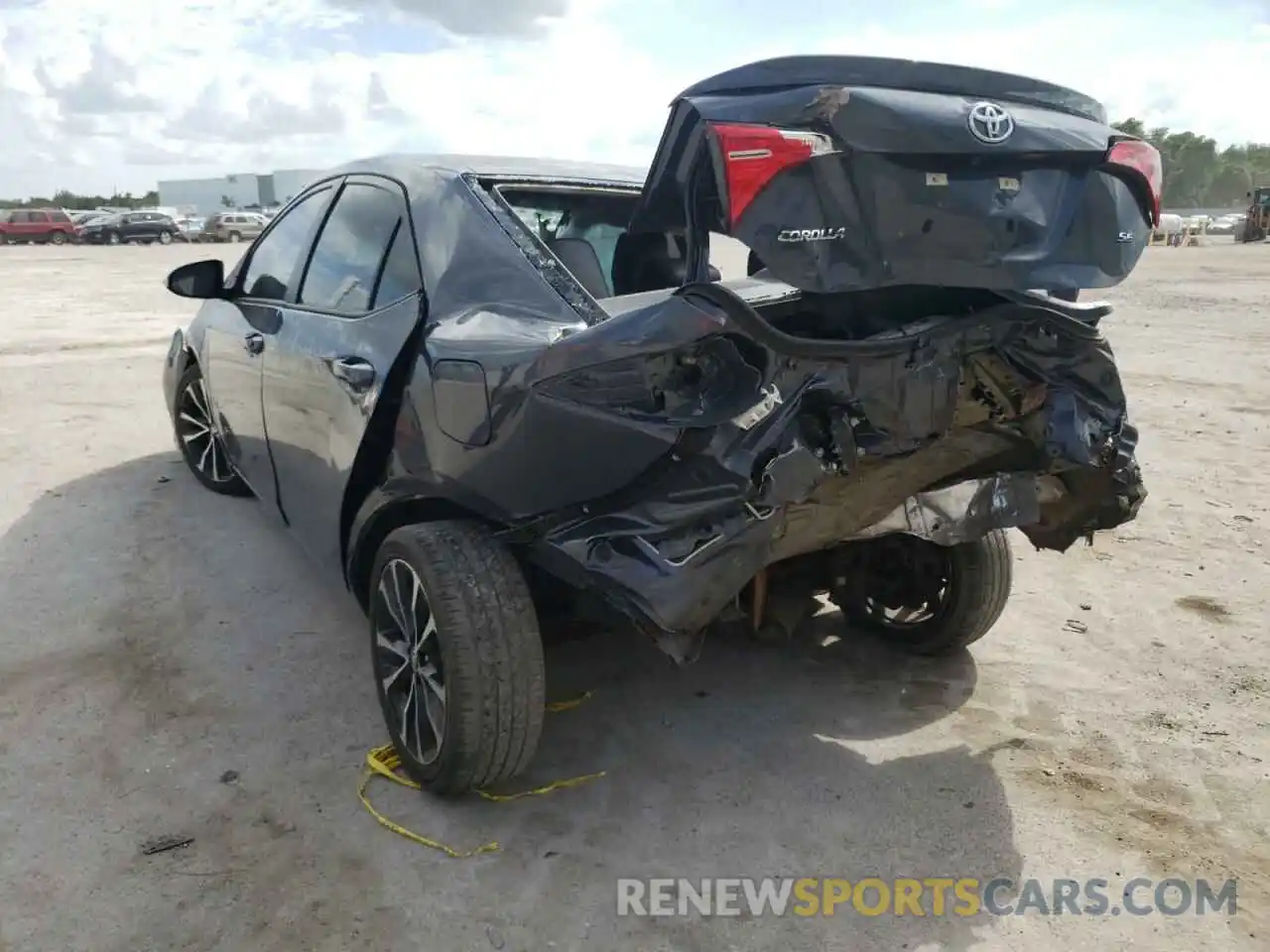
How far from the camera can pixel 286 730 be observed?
327 cm

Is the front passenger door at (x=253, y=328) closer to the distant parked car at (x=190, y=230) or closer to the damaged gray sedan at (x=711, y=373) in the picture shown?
the damaged gray sedan at (x=711, y=373)

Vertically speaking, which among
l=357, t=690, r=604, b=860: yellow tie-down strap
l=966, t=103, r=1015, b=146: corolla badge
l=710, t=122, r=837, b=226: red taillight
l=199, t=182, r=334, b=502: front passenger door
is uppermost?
l=966, t=103, r=1015, b=146: corolla badge

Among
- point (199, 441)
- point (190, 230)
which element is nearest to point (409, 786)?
point (199, 441)

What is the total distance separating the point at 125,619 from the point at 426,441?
6.50 ft

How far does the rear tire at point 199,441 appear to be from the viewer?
5.45 m

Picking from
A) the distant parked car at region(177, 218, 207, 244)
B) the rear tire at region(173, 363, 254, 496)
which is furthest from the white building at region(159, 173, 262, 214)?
the rear tire at region(173, 363, 254, 496)

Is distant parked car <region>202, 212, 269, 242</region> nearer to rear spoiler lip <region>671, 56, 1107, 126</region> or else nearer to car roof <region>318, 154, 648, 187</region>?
car roof <region>318, 154, 648, 187</region>

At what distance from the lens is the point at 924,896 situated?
255 centimetres

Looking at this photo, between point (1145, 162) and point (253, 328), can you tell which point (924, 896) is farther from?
point (253, 328)

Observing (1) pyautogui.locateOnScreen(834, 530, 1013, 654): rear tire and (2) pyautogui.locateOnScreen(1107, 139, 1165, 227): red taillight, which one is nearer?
(2) pyautogui.locateOnScreen(1107, 139, 1165, 227): red taillight

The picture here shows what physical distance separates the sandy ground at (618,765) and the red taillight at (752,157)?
5.56ft

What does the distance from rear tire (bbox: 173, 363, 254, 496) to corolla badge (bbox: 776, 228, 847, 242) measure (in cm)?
398

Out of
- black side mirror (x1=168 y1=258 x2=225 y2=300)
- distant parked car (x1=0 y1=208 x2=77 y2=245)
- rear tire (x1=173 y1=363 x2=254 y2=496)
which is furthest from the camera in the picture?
distant parked car (x1=0 y1=208 x2=77 y2=245)

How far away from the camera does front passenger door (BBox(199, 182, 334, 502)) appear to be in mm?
3986
